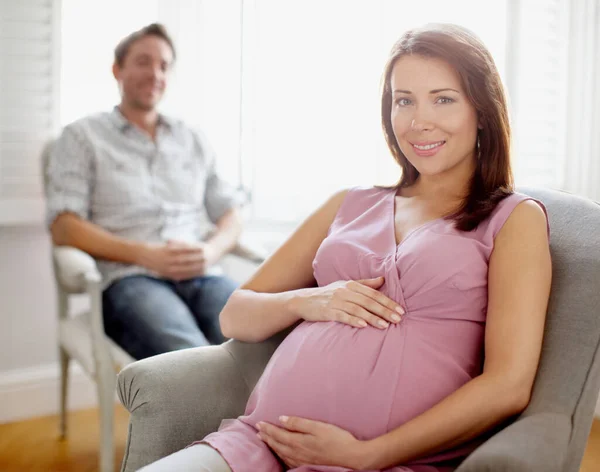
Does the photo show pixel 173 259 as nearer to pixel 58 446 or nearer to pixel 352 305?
pixel 58 446

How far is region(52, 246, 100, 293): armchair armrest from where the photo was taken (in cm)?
201

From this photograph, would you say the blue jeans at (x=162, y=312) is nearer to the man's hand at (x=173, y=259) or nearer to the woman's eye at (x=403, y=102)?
the man's hand at (x=173, y=259)

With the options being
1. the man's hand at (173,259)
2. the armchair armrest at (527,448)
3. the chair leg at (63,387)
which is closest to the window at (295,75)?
the man's hand at (173,259)

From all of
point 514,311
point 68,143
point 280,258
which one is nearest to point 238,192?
point 68,143

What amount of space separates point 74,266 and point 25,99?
2.67ft

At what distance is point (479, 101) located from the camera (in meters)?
1.33

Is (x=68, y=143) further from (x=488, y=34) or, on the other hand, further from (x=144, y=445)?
(x=488, y=34)

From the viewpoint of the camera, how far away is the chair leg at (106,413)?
6.70ft

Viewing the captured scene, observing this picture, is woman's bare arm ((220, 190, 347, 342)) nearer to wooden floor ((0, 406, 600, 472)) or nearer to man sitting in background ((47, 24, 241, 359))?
man sitting in background ((47, 24, 241, 359))

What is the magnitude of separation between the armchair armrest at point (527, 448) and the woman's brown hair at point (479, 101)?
0.35 metres

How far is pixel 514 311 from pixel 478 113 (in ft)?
1.34

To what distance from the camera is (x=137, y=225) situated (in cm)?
235

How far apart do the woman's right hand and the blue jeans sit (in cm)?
77

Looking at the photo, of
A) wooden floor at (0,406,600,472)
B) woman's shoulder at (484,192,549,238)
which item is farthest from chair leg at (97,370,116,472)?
woman's shoulder at (484,192,549,238)
